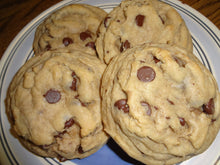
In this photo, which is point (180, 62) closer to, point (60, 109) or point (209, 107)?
point (209, 107)

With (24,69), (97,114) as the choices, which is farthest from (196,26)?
(24,69)

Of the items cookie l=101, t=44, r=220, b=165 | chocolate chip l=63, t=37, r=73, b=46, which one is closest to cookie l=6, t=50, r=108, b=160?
cookie l=101, t=44, r=220, b=165

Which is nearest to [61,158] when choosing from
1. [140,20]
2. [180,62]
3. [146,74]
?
[146,74]

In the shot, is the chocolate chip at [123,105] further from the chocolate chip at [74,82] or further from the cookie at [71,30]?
the cookie at [71,30]

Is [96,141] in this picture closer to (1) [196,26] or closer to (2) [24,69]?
(2) [24,69]

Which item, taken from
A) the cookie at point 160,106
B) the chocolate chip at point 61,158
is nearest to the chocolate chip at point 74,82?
the cookie at point 160,106
